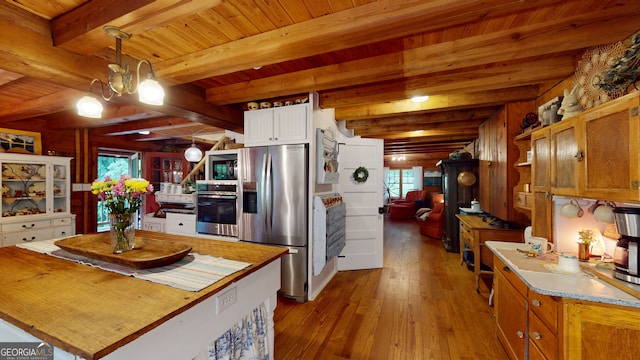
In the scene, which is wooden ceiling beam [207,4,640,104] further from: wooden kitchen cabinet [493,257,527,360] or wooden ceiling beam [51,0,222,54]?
wooden kitchen cabinet [493,257,527,360]

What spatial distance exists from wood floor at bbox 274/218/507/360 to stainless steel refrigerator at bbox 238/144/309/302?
0.37 meters

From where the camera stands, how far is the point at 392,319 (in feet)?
8.23

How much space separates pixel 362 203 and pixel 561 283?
262 cm

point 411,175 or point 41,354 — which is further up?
point 411,175

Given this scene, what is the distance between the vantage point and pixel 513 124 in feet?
9.02

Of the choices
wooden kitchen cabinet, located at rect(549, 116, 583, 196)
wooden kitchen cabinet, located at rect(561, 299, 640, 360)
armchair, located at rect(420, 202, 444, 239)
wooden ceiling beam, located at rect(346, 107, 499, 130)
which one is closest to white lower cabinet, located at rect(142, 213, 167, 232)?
wooden ceiling beam, located at rect(346, 107, 499, 130)

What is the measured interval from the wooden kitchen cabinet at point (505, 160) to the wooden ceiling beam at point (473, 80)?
1.74 feet

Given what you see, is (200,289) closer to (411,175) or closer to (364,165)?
(364,165)

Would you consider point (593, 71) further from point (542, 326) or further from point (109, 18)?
point (109, 18)

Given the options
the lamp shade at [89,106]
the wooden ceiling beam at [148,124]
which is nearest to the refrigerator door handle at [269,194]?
the lamp shade at [89,106]

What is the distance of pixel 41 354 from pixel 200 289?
0.53 meters

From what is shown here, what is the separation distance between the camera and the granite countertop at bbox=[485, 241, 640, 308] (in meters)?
1.22

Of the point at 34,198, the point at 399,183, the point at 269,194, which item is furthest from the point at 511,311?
the point at 399,183

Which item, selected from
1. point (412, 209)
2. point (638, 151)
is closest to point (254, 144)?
point (638, 151)
